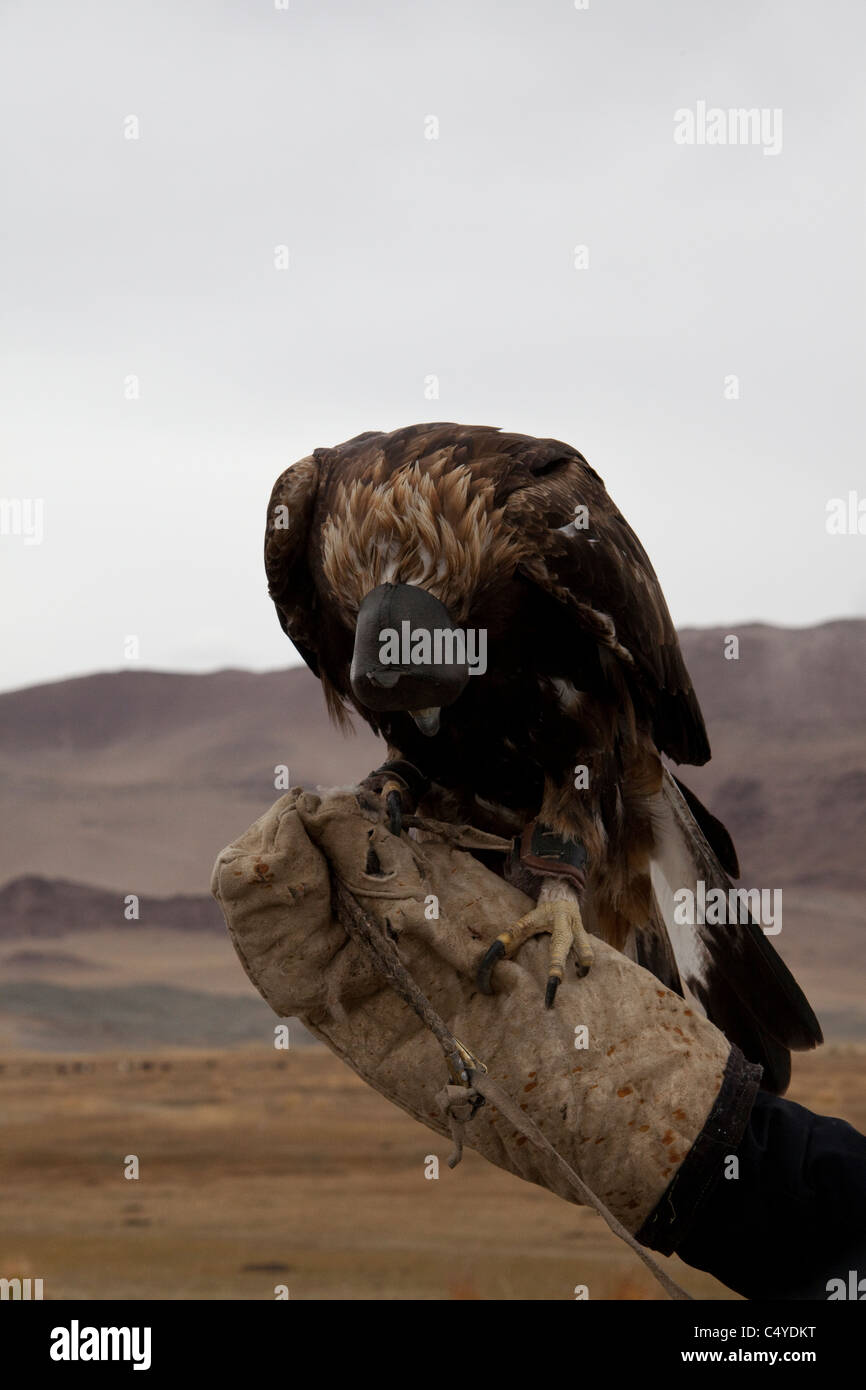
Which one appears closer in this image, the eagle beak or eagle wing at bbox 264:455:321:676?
the eagle beak

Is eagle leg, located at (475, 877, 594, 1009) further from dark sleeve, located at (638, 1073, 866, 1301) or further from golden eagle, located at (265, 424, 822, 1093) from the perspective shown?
dark sleeve, located at (638, 1073, 866, 1301)

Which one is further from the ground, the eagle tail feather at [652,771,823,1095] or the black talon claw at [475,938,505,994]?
the black talon claw at [475,938,505,994]

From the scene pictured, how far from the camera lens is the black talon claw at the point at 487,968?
248cm

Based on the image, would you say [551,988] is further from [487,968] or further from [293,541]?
[293,541]

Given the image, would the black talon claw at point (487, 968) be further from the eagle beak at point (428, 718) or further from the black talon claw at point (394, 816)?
the eagle beak at point (428, 718)

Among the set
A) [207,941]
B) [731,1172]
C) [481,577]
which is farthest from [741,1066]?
[207,941]

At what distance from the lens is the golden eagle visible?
2875mm

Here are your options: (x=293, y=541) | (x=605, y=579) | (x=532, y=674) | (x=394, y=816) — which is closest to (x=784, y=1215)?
(x=394, y=816)

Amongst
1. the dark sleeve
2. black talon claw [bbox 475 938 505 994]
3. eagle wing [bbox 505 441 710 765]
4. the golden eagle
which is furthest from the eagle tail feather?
black talon claw [bbox 475 938 505 994]

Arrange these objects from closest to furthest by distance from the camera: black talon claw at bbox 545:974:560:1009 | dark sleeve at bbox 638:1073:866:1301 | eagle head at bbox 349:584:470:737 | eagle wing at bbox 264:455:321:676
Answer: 1. dark sleeve at bbox 638:1073:866:1301
2. black talon claw at bbox 545:974:560:1009
3. eagle head at bbox 349:584:470:737
4. eagle wing at bbox 264:455:321:676

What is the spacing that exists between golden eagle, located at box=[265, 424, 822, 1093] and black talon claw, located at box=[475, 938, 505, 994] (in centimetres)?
13

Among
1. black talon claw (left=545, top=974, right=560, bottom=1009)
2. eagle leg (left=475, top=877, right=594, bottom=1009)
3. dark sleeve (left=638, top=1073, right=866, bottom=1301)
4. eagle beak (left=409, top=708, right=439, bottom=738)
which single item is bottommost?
dark sleeve (left=638, top=1073, right=866, bottom=1301)

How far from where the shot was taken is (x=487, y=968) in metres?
2.49
